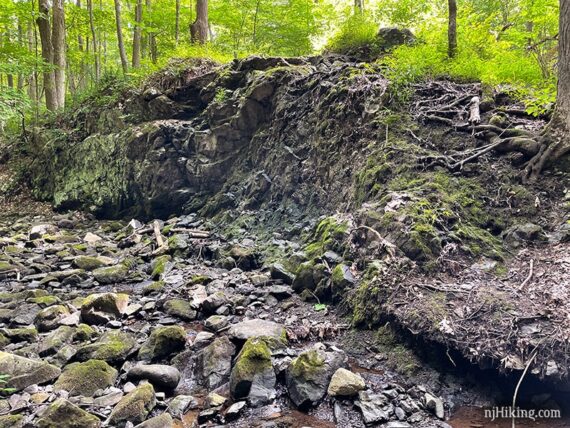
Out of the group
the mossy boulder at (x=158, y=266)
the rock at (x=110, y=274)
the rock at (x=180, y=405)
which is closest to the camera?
the rock at (x=180, y=405)

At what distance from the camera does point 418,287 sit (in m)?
5.07

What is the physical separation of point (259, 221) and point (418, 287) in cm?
537

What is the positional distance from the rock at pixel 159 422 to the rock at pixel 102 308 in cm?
283

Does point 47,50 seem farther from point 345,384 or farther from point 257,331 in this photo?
point 345,384

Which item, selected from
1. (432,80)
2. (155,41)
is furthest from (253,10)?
(432,80)

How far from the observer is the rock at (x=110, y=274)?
8266 mm

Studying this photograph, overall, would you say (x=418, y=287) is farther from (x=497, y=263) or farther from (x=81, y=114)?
(x=81, y=114)

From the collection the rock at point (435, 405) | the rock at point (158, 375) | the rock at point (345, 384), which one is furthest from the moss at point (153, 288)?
the rock at point (435, 405)

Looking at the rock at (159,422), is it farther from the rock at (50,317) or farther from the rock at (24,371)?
the rock at (50,317)

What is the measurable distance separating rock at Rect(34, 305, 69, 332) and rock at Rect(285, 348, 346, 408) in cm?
394

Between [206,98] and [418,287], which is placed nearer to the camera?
[418,287]

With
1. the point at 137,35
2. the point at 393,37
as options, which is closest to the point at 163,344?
the point at 393,37

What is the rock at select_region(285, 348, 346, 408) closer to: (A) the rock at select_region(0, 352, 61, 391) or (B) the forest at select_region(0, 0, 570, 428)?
(B) the forest at select_region(0, 0, 570, 428)

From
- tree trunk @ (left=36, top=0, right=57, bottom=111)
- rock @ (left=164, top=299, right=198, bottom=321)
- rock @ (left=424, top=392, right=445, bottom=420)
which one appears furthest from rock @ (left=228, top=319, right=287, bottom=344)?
tree trunk @ (left=36, top=0, right=57, bottom=111)
